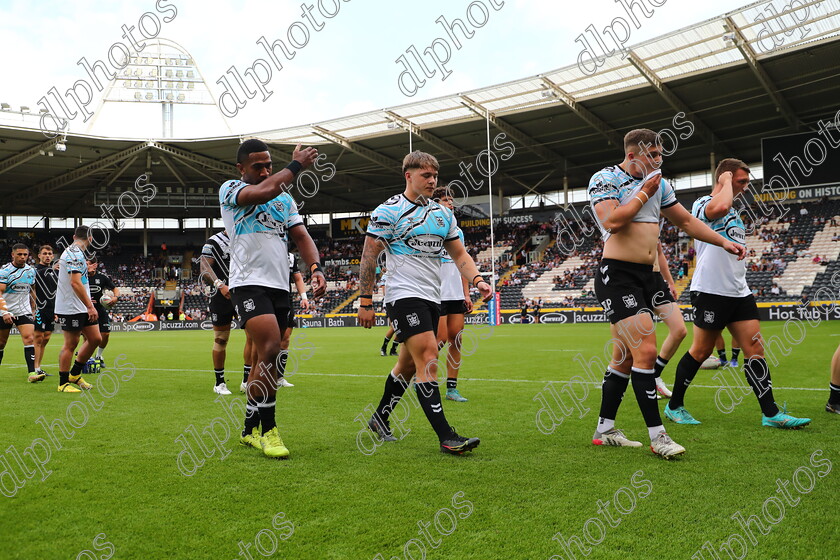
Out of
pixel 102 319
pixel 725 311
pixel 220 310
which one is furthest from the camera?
pixel 102 319

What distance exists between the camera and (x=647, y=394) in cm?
418

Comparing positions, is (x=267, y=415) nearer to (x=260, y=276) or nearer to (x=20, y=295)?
(x=260, y=276)

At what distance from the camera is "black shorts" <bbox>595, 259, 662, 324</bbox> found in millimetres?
4332

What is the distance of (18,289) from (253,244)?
7.34 m

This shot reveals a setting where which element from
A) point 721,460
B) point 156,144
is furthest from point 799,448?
point 156,144

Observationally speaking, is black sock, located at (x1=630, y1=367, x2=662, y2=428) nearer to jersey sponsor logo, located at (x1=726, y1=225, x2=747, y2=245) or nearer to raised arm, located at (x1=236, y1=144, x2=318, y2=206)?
jersey sponsor logo, located at (x1=726, y1=225, x2=747, y2=245)

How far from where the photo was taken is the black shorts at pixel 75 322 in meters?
8.10

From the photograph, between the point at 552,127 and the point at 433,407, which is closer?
the point at 433,407

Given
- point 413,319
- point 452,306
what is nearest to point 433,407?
point 413,319

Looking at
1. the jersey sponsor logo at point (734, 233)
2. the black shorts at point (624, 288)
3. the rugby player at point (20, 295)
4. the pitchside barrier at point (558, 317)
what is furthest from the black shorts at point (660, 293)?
the pitchside barrier at point (558, 317)

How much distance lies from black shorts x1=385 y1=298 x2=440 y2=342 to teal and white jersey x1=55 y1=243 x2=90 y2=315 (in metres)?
5.44

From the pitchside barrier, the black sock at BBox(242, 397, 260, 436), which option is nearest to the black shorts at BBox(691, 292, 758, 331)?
the black sock at BBox(242, 397, 260, 436)

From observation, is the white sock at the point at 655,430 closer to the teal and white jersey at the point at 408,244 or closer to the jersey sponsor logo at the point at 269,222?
the teal and white jersey at the point at 408,244

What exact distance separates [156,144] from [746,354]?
130 ft
